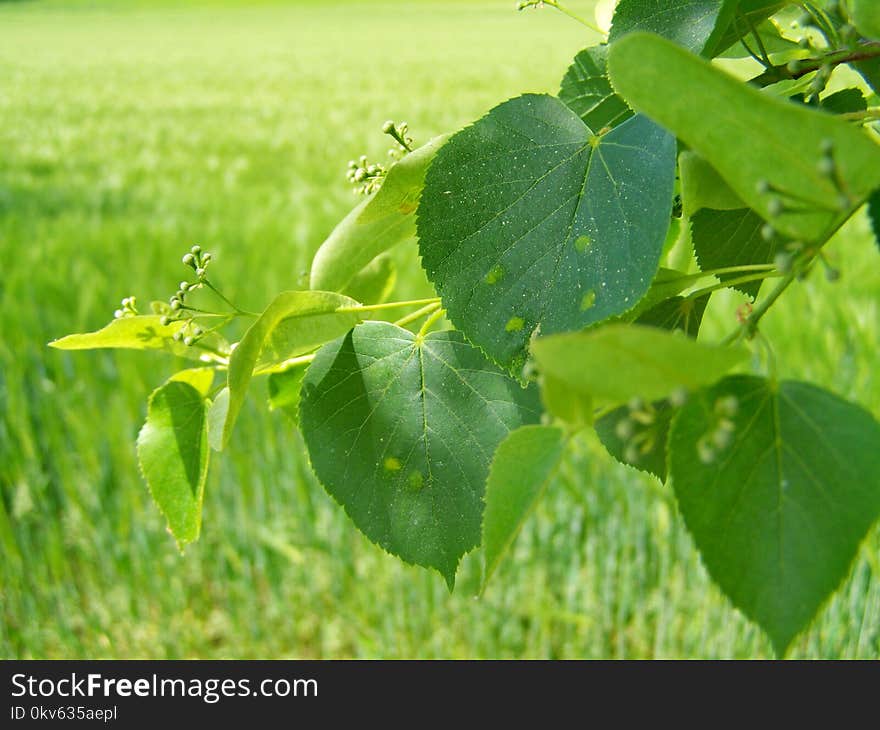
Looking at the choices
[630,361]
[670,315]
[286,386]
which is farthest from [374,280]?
Answer: [630,361]

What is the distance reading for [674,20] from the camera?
0.35 metres

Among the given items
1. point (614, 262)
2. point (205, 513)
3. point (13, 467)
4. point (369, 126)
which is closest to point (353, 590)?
point (205, 513)

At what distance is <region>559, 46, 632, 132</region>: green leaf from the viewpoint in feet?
1.30

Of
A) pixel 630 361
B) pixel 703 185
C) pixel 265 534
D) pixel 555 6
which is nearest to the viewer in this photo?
pixel 630 361

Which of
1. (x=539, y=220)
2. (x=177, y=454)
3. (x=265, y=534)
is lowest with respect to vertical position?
(x=265, y=534)

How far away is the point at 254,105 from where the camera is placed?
829cm

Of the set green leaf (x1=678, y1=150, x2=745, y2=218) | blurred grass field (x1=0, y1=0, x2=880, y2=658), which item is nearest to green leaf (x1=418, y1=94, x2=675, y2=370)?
green leaf (x1=678, y1=150, x2=745, y2=218)

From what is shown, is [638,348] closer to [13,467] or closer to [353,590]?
[353,590]

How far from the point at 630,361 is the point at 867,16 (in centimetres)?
15

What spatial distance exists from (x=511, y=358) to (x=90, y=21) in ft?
74.2

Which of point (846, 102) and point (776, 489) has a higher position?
point (846, 102)

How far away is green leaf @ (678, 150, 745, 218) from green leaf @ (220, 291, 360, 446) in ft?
0.42

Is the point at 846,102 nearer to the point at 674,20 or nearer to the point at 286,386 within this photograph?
the point at 674,20
